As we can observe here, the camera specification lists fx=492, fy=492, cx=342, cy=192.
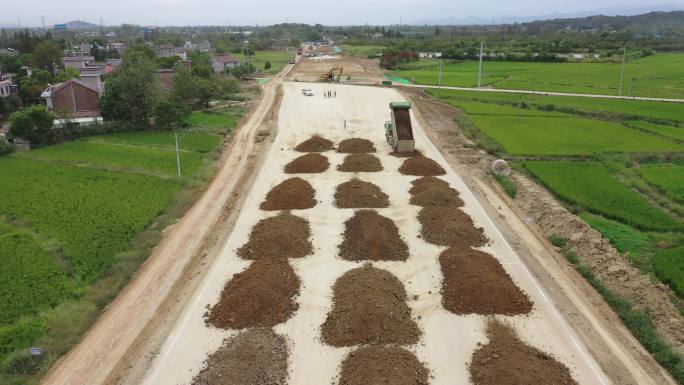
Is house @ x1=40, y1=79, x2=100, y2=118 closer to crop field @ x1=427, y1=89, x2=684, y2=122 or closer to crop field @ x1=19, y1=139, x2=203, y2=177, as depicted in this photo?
crop field @ x1=19, y1=139, x2=203, y2=177

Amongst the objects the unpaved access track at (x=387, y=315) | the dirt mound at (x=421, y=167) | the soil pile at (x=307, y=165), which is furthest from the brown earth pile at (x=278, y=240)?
the dirt mound at (x=421, y=167)

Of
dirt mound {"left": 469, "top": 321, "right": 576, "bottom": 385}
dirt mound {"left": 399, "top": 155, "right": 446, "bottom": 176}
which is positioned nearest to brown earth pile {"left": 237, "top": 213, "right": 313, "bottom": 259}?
dirt mound {"left": 469, "top": 321, "right": 576, "bottom": 385}

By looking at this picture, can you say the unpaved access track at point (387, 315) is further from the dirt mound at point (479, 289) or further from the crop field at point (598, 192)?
the crop field at point (598, 192)

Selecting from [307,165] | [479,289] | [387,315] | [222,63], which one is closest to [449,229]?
[479,289]

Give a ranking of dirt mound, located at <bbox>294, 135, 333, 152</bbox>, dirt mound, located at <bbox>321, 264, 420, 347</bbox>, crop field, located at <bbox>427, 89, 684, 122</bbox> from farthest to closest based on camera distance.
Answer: crop field, located at <bbox>427, 89, 684, 122</bbox> < dirt mound, located at <bbox>294, 135, 333, 152</bbox> < dirt mound, located at <bbox>321, 264, 420, 347</bbox>

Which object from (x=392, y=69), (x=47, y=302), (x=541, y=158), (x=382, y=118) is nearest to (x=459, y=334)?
(x=47, y=302)

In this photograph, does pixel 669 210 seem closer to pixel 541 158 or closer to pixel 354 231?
pixel 541 158

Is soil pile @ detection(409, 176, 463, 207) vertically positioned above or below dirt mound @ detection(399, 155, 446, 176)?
below
